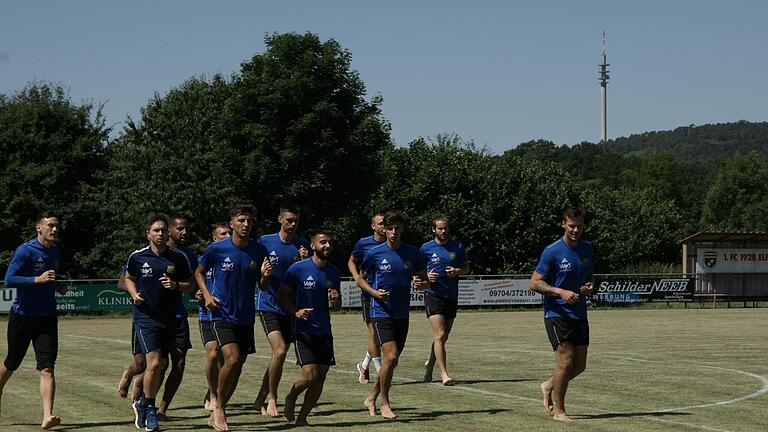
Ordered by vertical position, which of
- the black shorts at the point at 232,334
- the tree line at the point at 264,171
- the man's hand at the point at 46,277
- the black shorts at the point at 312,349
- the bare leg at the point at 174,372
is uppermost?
the tree line at the point at 264,171

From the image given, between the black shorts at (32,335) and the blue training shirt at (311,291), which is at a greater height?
the blue training shirt at (311,291)

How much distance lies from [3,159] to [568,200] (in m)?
33.4

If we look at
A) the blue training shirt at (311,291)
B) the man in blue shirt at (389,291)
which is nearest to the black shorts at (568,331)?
the man in blue shirt at (389,291)

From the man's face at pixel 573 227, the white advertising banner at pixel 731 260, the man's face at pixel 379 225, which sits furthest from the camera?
the white advertising banner at pixel 731 260

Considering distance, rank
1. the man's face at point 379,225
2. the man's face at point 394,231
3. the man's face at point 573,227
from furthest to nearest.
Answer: the man's face at point 379,225 → the man's face at point 394,231 → the man's face at point 573,227

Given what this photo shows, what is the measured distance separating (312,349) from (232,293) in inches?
40.3

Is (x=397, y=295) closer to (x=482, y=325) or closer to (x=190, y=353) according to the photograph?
(x=190, y=353)

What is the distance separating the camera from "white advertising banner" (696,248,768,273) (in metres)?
50.5

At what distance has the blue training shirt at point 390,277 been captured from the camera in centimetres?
1309

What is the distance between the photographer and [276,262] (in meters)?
13.3

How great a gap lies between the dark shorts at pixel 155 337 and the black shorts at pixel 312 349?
4.24ft

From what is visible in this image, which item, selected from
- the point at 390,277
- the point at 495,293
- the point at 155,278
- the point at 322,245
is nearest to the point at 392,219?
the point at 390,277

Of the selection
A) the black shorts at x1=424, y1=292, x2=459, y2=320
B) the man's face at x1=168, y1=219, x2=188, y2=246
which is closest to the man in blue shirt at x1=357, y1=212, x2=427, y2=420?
the man's face at x1=168, y1=219, x2=188, y2=246

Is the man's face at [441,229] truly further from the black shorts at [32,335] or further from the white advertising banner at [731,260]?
the white advertising banner at [731,260]
